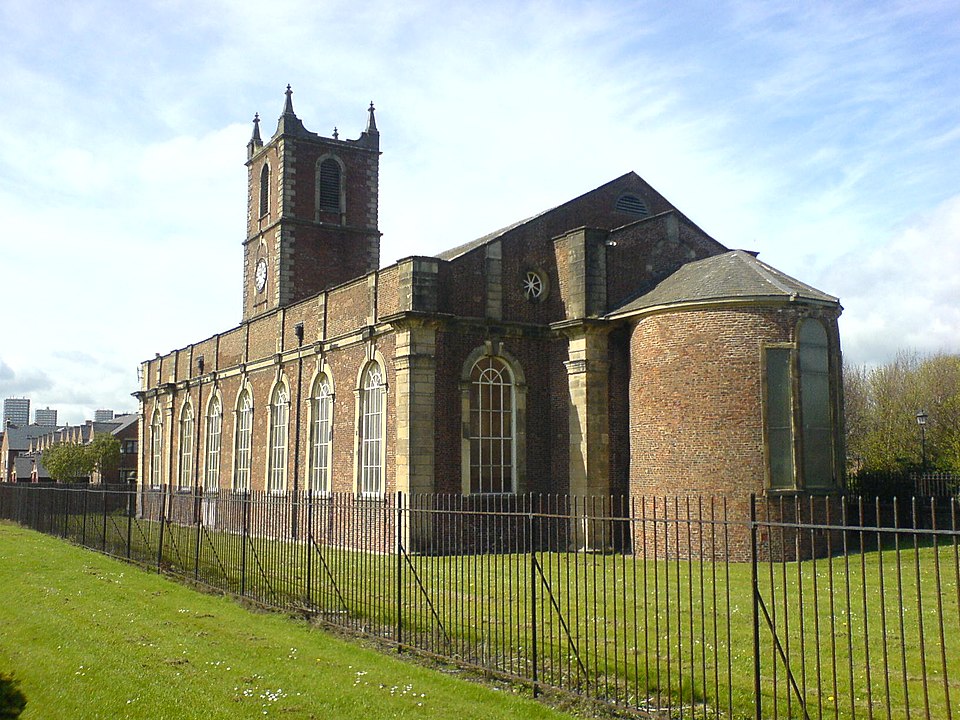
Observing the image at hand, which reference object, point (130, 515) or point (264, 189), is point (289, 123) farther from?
point (130, 515)

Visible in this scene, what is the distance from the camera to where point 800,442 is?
18.3 metres

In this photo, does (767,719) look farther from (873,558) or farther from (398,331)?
(398,331)

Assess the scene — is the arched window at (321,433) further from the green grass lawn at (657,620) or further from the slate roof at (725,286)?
the slate roof at (725,286)

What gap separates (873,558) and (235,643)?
1284cm

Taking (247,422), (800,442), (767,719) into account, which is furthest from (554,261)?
(767,719)

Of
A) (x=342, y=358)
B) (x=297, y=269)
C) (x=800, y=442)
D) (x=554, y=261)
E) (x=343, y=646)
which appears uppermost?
(x=297, y=269)

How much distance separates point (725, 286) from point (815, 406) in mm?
3138

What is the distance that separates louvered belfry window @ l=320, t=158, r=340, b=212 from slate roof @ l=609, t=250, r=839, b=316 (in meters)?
16.8

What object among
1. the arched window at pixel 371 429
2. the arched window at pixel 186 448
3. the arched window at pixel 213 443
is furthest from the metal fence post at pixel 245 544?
the arched window at pixel 186 448

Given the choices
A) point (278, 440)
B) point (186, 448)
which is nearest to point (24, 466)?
point (186, 448)

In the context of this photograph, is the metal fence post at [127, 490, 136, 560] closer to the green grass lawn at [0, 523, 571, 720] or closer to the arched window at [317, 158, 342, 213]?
the green grass lawn at [0, 523, 571, 720]

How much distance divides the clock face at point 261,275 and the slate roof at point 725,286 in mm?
17938

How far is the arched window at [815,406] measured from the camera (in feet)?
60.7

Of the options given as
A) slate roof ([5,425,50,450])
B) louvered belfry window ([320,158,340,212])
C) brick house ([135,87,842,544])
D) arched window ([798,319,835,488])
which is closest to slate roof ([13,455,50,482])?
slate roof ([5,425,50,450])
